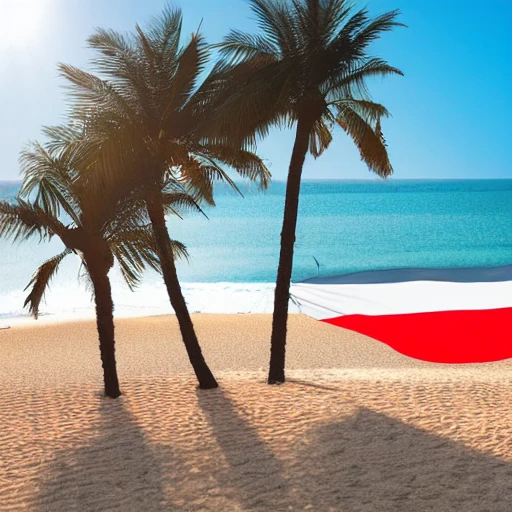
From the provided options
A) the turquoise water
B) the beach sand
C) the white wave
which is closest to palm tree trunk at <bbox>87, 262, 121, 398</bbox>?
the beach sand

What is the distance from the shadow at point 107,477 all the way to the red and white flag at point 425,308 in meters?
5.49

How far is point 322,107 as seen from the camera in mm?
11531

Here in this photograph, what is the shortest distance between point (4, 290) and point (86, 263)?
35.4 metres

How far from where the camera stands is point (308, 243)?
75.1 metres

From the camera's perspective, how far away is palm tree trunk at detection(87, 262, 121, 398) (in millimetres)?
11719

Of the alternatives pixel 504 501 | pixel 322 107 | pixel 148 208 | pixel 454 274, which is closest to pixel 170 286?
pixel 148 208

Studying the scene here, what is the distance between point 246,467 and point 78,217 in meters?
5.31

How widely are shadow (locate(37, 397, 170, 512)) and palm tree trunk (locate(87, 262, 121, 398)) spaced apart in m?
1.87

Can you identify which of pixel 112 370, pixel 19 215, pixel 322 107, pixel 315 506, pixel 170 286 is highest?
pixel 322 107

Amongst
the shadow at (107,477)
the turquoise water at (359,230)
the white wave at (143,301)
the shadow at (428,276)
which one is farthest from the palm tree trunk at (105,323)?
the turquoise water at (359,230)

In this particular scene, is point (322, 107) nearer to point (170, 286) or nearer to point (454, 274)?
point (170, 286)

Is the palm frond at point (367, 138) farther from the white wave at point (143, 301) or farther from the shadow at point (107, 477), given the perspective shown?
the white wave at point (143, 301)

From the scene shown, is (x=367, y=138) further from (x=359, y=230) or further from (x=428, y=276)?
(x=359, y=230)

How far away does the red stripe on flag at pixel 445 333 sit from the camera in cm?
1238
